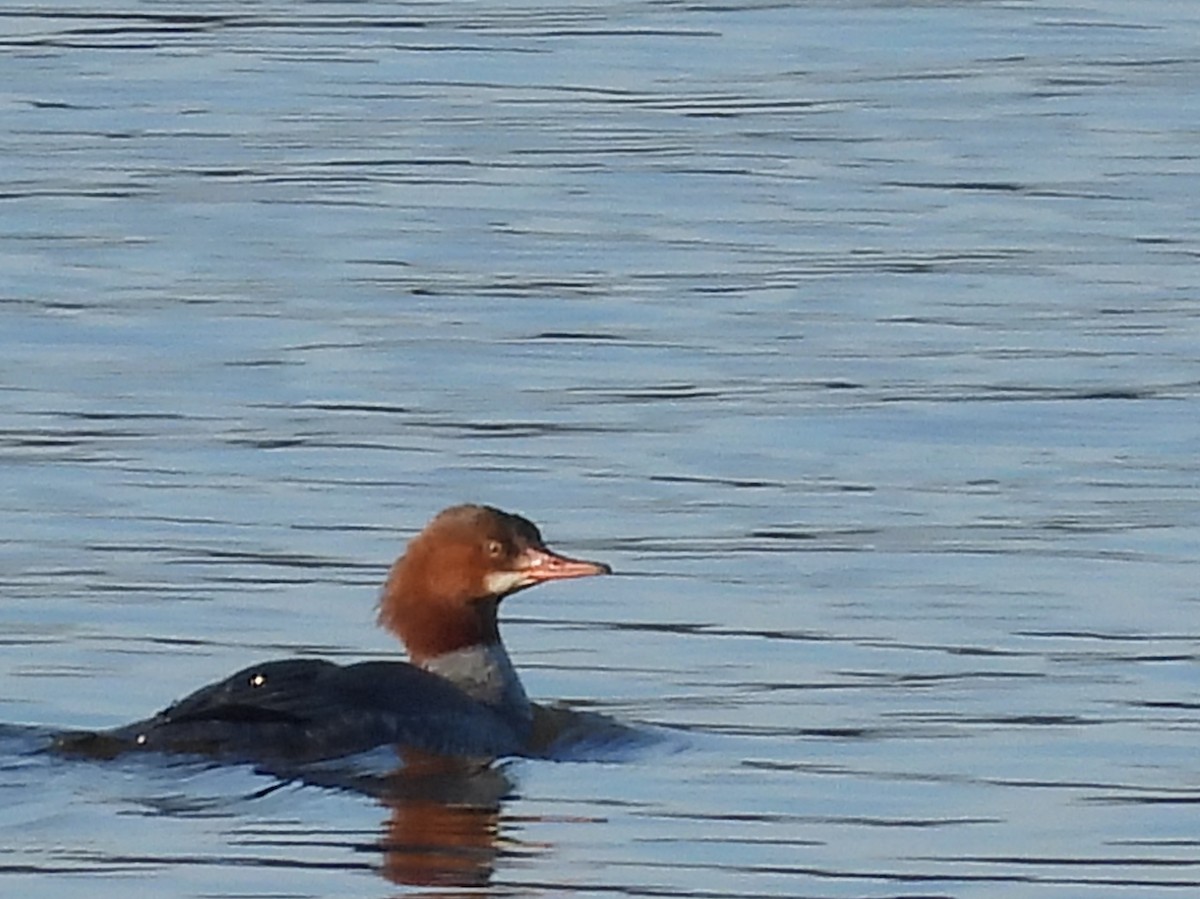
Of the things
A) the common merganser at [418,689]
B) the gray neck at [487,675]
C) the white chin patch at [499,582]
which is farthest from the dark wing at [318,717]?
the white chin patch at [499,582]

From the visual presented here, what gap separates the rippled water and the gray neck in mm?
284

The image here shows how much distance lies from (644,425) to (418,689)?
4.79m

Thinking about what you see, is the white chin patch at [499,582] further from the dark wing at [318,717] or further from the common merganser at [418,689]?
the dark wing at [318,717]

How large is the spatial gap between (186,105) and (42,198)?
346 cm

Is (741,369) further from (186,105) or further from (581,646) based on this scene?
(186,105)

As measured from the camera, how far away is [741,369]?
18516 mm

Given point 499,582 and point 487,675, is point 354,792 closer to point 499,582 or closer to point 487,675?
point 487,675

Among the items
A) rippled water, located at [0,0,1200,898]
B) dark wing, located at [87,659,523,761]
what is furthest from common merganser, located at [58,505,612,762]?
rippled water, located at [0,0,1200,898]

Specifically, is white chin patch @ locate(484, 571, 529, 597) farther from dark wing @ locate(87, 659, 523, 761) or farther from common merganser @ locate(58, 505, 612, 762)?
dark wing @ locate(87, 659, 523, 761)

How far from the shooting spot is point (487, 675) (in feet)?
42.9

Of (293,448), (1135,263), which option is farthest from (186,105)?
(293,448)

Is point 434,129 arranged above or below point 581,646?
above

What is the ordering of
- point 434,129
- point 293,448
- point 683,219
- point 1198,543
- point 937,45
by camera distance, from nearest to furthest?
point 1198,543 < point 293,448 < point 683,219 < point 434,129 < point 937,45

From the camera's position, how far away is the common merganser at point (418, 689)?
1208cm
